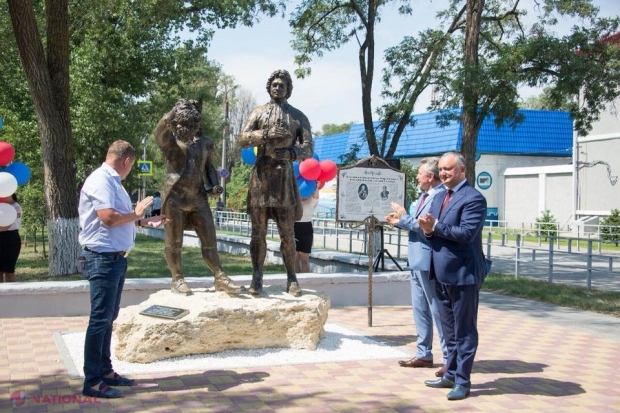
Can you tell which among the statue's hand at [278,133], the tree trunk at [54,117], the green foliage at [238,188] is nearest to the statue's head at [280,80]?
the statue's hand at [278,133]

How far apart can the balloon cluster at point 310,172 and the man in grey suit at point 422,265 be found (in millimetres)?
4108

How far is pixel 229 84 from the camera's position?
46438 millimetres

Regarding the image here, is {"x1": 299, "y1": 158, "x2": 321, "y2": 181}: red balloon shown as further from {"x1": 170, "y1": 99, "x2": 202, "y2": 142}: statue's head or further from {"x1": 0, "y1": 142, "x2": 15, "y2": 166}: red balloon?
{"x1": 0, "y1": 142, "x2": 15, "y2": 166}: red balloon

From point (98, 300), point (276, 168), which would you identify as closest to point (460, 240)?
point (276, 168)

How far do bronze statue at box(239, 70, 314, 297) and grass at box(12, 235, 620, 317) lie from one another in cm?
516

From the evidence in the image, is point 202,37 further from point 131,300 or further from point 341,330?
point 341,330

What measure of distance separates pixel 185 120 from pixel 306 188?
185 inches

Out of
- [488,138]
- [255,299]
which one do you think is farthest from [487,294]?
[488,138]

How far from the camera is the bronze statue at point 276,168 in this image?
22.2 ft

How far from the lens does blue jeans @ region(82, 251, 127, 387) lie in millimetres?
4867

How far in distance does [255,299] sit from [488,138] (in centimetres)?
3233

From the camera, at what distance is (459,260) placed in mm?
5098

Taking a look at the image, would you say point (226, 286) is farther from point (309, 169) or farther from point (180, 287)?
point (309, 169)

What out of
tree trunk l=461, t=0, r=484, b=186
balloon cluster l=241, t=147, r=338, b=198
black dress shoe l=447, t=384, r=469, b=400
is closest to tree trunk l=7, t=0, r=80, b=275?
balloon cluster l=241, t=147, r=338, b=198
